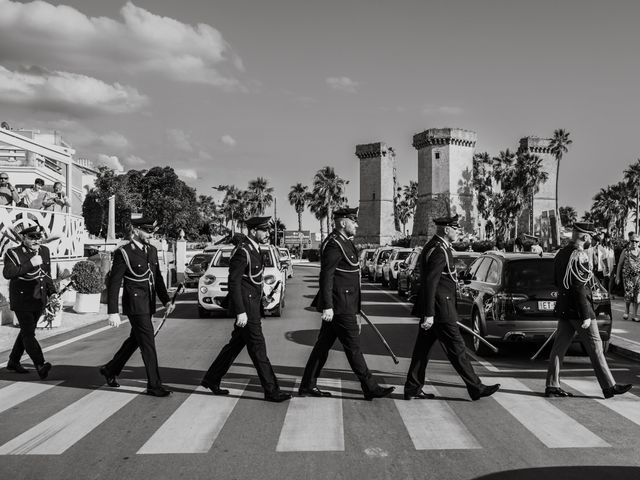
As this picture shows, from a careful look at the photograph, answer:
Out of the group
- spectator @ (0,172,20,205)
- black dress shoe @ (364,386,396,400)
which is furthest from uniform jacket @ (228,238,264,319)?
spectator @ (0,172,20,205)

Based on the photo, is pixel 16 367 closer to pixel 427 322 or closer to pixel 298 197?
pixel 427 322

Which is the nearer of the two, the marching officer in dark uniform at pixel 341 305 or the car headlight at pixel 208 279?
the marching officer in dark uniform at pixel 341 305

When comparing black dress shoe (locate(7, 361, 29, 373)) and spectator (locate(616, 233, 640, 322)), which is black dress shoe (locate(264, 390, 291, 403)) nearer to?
black dress shoe (locate(7, 361, 29, 373))

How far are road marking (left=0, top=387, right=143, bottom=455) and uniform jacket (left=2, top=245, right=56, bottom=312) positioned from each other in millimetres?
1597

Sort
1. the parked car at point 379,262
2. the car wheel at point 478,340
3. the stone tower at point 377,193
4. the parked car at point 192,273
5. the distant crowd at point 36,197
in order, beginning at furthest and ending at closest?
1. the stone tower at point 377,193
2. the parked car at point 379,262
3. the parked car at point 192,273
4. the distant crowd at point 36,197
5. the car wheel at point 478,340

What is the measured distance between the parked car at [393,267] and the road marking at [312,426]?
17.5 m

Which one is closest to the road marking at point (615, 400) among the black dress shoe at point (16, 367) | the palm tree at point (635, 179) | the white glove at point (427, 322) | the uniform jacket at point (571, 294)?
the uniform jacket at point (571, 294)

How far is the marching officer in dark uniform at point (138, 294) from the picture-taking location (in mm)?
6738

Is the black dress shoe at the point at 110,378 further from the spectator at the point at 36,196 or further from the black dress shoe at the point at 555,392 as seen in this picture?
the spectator at the point at 36,196

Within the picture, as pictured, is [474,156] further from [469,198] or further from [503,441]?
[503,441]

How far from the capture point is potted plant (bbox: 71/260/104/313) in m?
14.8

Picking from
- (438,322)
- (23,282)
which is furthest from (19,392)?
(438,322)

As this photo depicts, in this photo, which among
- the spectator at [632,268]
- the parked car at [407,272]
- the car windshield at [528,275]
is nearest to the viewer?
the car windshield at [528,275]

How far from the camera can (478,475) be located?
14.5 feet
